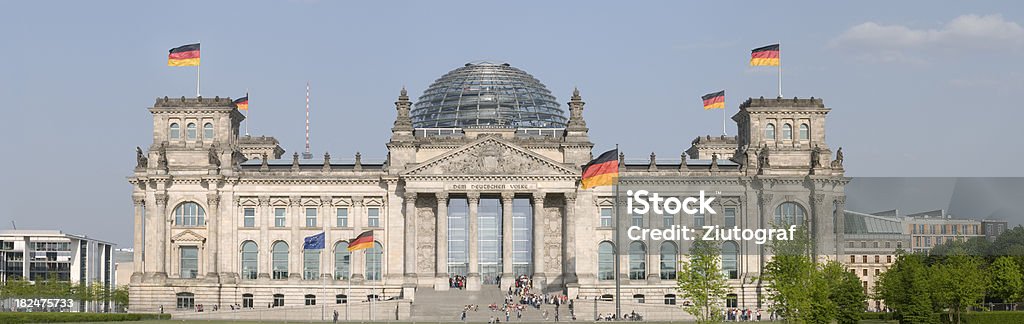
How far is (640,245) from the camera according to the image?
14388cm

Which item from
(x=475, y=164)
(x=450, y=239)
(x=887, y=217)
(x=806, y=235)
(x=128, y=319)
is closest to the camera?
(x=128, y=319)

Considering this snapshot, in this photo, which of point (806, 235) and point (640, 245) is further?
point (640, 245)

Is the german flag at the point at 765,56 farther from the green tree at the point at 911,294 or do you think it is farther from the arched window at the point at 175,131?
the arched window at the point at 175,131

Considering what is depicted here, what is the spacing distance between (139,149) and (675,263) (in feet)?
171

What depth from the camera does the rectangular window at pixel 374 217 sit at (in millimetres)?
142625

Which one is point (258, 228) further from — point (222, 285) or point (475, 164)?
point (475, 164)

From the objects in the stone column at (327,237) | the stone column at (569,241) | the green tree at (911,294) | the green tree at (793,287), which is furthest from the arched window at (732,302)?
the green tree at (793,287)

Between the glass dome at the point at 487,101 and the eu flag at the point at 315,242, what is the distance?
27058mm

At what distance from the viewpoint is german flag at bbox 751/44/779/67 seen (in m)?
138

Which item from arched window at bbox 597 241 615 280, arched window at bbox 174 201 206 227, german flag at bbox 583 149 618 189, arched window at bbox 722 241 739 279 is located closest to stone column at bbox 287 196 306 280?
arched window at bbox 174 201 206 227

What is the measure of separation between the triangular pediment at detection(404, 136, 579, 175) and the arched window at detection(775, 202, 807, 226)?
64.8 ft

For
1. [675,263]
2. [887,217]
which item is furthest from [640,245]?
[887,217]

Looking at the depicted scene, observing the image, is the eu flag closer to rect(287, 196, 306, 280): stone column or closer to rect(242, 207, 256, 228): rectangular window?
rect(287, 196, 306, 280): stone column

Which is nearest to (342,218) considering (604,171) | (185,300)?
(185,300)
